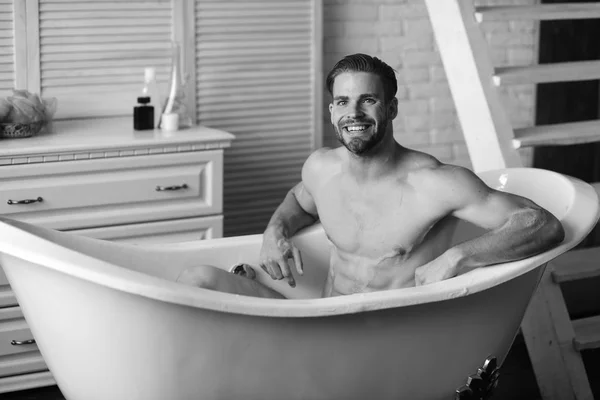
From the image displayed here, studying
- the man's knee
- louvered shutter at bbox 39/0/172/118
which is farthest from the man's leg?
louvered shutter at bbox 39/0/172/118

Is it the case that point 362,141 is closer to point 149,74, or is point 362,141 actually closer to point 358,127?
point 358,127

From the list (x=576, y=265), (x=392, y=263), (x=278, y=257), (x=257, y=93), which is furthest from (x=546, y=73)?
(x=257, y=93)

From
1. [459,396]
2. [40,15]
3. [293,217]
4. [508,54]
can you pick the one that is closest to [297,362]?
[459,396]

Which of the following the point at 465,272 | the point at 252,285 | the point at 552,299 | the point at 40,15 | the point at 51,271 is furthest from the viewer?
the point at 40,15

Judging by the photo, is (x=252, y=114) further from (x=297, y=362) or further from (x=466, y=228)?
(x=297, y=362)

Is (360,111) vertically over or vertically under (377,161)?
over

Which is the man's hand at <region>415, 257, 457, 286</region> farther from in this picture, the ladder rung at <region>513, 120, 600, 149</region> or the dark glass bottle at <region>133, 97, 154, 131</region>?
the dark glass bottle at <region>133, 97, 154, 131</region>

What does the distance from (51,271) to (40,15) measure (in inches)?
61.5

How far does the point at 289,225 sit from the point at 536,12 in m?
0.93

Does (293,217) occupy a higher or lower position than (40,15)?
lower

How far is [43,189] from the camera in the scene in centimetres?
304

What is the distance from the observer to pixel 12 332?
3059 mm

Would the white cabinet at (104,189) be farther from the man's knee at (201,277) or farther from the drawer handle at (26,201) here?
the man's knee at (201,277)

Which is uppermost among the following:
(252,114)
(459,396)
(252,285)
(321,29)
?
(321,29)
